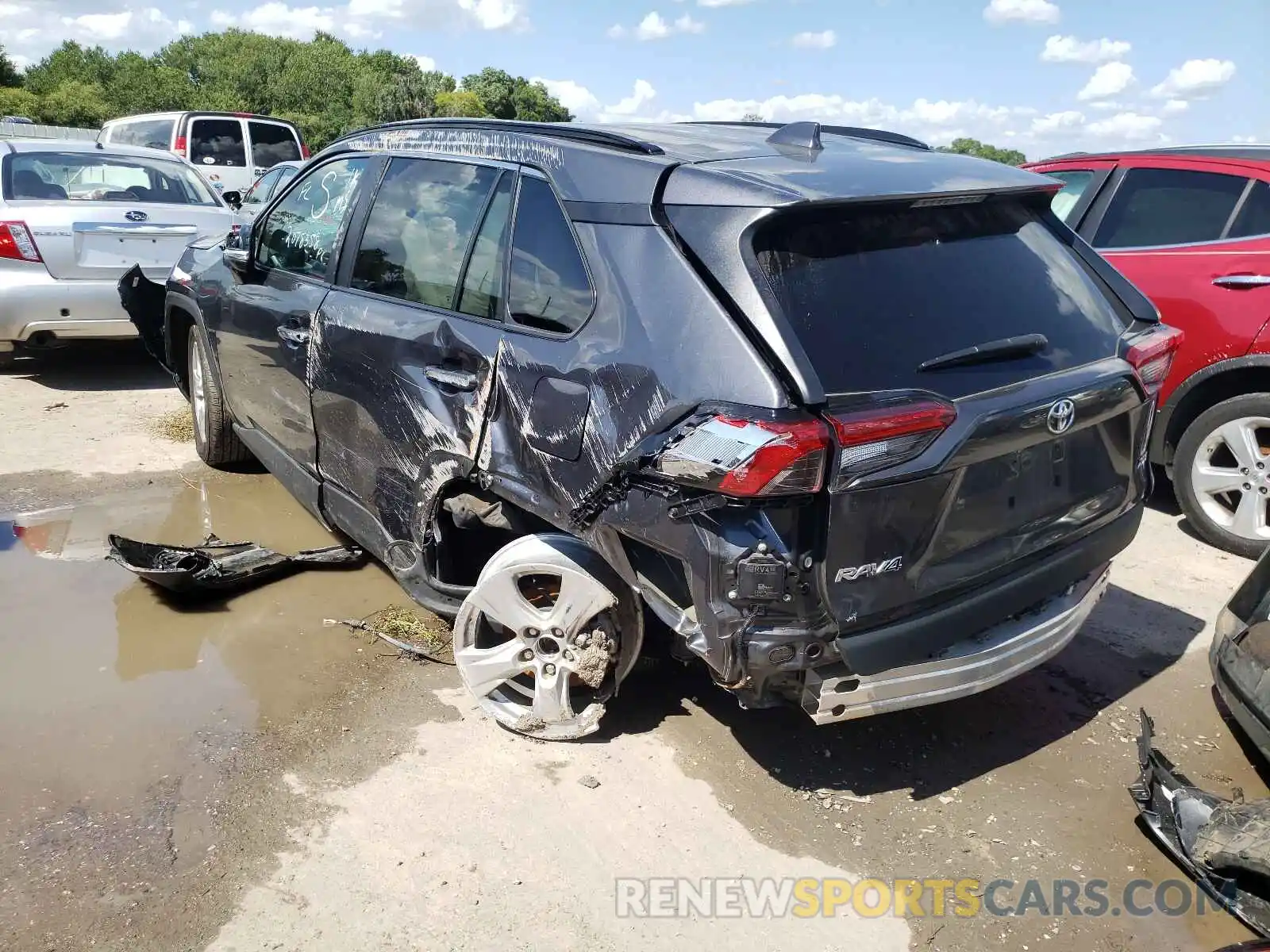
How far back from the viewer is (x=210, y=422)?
5500mm

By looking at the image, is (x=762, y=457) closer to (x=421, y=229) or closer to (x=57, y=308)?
(x=421, y=229)

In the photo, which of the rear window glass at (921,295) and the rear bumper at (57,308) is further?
the rear bumper at (57,308)

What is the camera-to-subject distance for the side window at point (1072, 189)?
19.1 ft

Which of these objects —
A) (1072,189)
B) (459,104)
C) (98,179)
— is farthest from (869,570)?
(459,104)

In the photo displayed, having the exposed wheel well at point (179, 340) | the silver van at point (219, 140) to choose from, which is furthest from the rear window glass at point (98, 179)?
the silver van at point (219, 140)

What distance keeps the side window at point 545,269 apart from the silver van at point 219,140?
42.7 feet

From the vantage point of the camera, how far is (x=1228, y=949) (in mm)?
2049

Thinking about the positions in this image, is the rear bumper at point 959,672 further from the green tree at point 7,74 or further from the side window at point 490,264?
the green tree at point 7,74

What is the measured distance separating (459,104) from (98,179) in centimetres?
6488

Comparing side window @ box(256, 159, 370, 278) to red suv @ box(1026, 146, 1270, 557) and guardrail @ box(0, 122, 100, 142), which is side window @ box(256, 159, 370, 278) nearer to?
red suv @ box(1026, 146, 1270, 557)

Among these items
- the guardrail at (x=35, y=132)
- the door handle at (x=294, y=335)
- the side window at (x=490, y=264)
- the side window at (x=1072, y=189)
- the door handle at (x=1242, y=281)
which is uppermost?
the guardrail at (x=35, y=132)

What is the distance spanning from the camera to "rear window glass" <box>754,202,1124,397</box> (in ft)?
8.22

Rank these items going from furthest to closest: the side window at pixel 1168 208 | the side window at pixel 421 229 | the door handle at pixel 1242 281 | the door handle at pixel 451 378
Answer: the side window at pixel 1168 208, the door handle at pixel 1242 281, the side window at pixel 421 229, the door handle at pixel 451 378

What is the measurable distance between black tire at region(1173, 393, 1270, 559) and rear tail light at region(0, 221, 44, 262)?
24.5 feet
